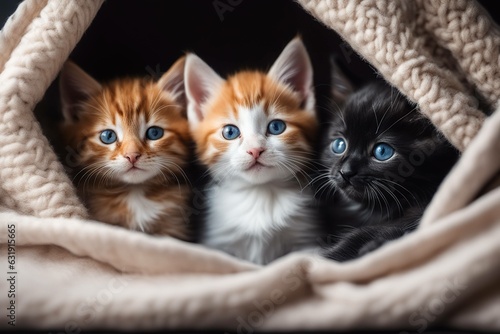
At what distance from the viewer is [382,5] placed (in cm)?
122

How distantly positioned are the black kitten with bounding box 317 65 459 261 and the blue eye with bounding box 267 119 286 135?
129 millimetres

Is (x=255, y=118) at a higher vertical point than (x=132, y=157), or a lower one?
higher

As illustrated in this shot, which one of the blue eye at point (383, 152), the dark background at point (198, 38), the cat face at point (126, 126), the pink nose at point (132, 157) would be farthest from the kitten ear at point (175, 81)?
the blue eye at point (383, 152)

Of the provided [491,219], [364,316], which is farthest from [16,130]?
[491,219]

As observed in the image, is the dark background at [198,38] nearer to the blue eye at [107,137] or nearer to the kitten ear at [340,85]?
the kitten ear at [340,85]

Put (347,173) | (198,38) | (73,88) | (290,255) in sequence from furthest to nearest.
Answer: (198,38), (73,88), (347,173), (290,255)

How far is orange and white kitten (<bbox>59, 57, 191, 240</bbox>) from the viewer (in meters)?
1.34

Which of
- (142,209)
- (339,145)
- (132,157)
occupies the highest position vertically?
(339,145)

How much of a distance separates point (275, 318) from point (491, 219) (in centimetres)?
40

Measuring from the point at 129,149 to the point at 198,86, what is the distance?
0.28 meters

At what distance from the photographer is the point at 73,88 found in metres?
1.43

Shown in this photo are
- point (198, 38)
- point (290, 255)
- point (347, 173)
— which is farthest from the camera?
point (198, 38)

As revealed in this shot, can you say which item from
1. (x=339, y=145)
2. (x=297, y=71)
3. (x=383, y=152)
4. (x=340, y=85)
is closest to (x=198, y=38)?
(x=297, y=71)

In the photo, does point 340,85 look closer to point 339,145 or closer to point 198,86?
point 339,145
